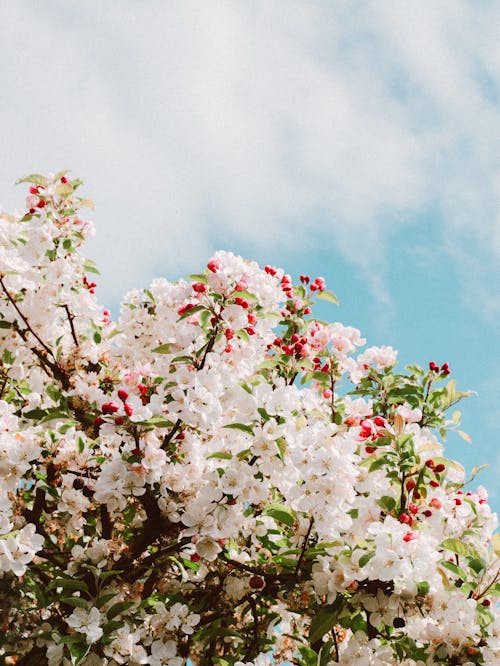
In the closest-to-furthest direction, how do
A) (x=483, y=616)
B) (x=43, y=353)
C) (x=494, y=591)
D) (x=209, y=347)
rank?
(x=483, y=616)
(x=494, y=591)
(x=209, y=347)
(x=43, y=353)

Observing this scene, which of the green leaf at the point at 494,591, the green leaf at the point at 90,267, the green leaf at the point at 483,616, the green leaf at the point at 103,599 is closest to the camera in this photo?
the green leaf at the point at 483,616

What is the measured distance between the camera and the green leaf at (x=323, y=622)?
11.6 feet

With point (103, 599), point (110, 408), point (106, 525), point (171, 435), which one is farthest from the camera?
point (106, 525)

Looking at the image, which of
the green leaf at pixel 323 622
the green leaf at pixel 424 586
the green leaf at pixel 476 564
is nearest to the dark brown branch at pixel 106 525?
the green leaf at pixel 323 622

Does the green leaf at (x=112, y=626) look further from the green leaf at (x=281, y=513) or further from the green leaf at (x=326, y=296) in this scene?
the green leaf at (x=326, y=296)

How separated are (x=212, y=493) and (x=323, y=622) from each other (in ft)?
3.04

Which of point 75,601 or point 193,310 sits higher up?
point 193,310

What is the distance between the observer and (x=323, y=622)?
3574mm

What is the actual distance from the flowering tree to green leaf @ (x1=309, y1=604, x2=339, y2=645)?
0.01 metres

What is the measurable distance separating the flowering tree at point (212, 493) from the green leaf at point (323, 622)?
0.01 meters

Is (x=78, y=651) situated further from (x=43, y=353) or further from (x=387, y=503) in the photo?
(x=43, y=353)

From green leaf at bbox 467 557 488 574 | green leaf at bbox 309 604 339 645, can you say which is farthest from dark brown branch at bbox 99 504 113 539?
green leaf at bbox 467 557 488 574

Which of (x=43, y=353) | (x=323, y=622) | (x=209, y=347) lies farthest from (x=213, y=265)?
(x=323, y=622)

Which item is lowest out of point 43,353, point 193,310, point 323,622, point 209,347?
point 323,622
